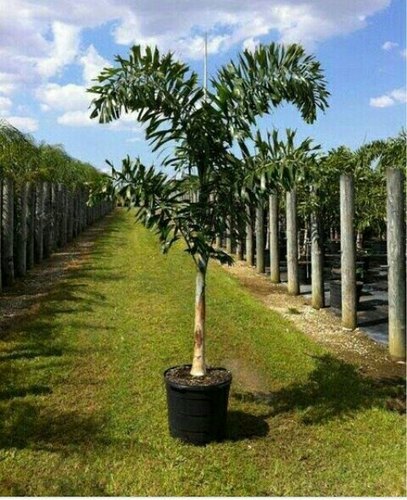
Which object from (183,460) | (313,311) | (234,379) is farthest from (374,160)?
(183,460)

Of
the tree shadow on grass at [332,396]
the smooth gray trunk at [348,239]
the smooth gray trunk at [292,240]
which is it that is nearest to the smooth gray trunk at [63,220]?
the smooth gray trunk at [292,240]

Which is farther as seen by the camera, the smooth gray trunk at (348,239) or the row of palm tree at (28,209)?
the row of palm tree at (28,209)

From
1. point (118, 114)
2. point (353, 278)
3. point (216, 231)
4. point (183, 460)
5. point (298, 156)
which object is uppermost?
point (118, 114)

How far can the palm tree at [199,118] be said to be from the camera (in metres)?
4.89

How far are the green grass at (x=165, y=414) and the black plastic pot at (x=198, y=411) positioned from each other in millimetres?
106

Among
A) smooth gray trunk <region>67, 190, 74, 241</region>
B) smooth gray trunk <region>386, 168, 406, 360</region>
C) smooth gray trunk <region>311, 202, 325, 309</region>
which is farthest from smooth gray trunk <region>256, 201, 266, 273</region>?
smooth gray trunk <region>67, 190, 74, 241</region>

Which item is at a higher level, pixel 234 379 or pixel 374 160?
pixel 374 160

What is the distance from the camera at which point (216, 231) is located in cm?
514

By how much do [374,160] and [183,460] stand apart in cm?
1000

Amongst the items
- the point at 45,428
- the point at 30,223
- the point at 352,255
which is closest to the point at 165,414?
the point at 45,428

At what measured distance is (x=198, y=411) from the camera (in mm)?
4852

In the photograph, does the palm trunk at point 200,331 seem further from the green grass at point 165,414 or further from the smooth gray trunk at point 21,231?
the smooth gray trunk at point 21,231

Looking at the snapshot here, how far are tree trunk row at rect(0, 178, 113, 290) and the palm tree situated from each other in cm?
799

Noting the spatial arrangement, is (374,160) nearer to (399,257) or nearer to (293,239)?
(293,239)
